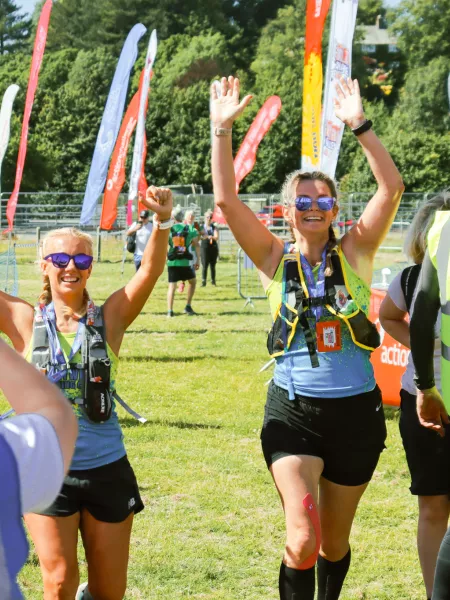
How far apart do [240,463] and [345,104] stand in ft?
11.6

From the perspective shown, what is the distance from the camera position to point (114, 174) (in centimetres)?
1964

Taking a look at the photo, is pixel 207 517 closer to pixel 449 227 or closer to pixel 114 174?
pixel 449 227

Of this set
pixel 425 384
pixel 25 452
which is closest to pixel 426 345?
pixel 425 384

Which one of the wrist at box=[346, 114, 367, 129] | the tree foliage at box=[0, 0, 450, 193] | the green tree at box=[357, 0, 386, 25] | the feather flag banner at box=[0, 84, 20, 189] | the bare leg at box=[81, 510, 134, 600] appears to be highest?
the green tree at box=[357, 0, 386, 25]

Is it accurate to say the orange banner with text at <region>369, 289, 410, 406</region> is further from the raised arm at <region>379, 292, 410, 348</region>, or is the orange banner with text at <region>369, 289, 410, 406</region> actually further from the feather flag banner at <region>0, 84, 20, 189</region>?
the feather flag banner at <region>0, 84, 20, 189</region>

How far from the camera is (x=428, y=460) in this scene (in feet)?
12.8

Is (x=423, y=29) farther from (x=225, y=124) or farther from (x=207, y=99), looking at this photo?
(x=225, y=124)

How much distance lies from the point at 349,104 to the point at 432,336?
115 centimetres

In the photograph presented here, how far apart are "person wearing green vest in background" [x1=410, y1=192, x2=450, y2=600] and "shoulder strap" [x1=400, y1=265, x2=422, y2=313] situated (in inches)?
13.9

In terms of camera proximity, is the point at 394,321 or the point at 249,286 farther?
the point at 249,286

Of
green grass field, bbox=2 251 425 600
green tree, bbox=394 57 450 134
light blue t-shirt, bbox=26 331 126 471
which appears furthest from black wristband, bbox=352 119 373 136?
green tree, bbox=394 57 450 134

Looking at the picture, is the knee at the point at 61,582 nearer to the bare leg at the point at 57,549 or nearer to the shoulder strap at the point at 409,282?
the bare leg at the point at 57,549

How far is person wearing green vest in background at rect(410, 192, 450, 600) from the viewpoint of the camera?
2.97 m

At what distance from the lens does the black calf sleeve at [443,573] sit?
291 centimetres
